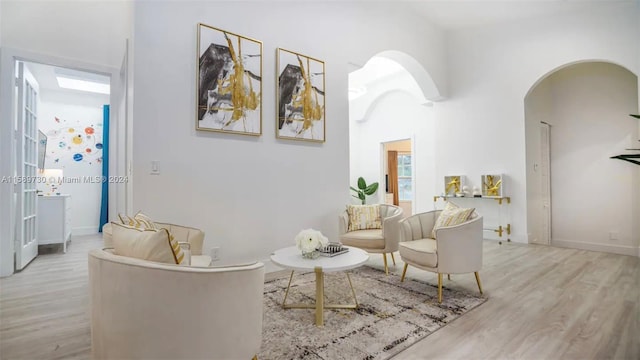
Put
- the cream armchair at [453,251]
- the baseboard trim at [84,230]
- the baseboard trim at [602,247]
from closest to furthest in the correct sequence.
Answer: the cream armchair at [453,251] < the baseboard trim at [602,247] < the baseboard trim at [84,230]

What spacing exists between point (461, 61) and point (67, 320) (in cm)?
649

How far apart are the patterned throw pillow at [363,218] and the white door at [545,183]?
3501mm

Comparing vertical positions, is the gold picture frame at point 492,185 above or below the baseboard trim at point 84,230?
above

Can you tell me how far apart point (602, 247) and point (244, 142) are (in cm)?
569

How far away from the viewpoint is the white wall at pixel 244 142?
2801mm

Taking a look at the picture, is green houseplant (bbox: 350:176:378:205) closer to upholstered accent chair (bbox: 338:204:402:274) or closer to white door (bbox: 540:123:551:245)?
white door (bbox: 540:123:551:245)

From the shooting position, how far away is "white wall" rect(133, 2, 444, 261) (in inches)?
110

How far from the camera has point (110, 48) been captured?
3867 millimetres

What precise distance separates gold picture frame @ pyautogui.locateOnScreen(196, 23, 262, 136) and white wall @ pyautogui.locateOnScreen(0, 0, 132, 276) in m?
0.93

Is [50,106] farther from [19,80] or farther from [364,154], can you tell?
[364,154]

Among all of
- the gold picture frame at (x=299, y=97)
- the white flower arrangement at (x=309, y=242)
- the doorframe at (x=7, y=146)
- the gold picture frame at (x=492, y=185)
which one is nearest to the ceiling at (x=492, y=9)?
the gold picture frame at (x=299, y=97)

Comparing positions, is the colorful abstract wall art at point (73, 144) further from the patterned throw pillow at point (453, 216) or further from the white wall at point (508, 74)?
the white wall at point (508, 74)

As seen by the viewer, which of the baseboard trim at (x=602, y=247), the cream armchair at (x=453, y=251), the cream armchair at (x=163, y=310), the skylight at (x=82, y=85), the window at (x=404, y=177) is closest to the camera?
the cream armchair at (x=163, y=310)

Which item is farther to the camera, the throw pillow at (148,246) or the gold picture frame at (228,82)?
the gold picture frame at (228,82)
